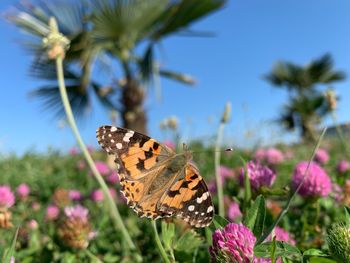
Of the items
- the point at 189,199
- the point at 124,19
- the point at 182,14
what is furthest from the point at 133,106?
the point at 189,199

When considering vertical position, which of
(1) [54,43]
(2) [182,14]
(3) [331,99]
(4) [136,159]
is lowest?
(3) [331,99]

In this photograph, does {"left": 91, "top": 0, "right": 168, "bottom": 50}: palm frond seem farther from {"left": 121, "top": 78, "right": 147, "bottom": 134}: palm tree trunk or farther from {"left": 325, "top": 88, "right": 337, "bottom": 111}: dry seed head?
{"left": 325, "top": 88, "right": 337, "bottom": 111}: dry seed head

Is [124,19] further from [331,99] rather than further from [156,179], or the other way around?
[156,179]

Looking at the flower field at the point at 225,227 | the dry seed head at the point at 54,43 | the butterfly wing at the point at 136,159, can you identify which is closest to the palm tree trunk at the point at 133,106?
the flower field at the point at 225,227

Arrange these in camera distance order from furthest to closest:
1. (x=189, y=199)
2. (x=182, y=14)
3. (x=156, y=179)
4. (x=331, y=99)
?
(x=182, y=14)
(x=331, y=99)
(x=156, y=179)
(x=189, y=199)

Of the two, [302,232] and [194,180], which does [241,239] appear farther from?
[302,232]

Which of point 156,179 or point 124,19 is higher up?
point 124,19

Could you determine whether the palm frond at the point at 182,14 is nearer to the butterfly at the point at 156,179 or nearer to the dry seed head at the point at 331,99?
the dry seed head at the point at 331,99

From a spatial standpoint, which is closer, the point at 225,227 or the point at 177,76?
the point at 225,227
